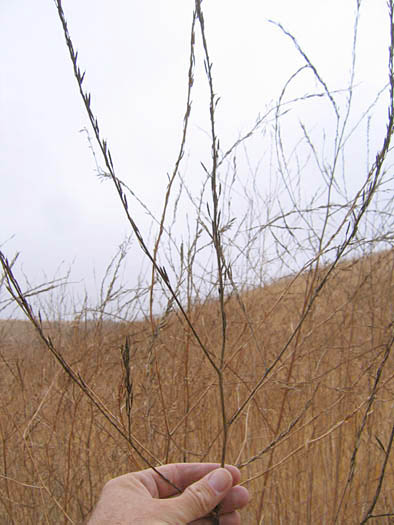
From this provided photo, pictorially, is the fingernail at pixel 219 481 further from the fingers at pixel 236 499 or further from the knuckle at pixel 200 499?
the fingers at pixel 236 499

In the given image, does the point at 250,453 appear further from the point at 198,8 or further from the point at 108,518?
the point at 198,8

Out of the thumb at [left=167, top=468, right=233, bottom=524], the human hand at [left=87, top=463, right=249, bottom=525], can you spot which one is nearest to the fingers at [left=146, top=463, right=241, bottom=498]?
the human hand at [left=87, top=463, right=249, bottom=525]

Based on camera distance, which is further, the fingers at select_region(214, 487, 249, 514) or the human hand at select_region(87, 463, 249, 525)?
the fingers at select_region(214, 487, 249, 514)

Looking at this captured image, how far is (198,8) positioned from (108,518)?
0.97 m

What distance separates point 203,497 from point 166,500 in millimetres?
85

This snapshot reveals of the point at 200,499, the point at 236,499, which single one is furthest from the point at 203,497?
the point at 236,499

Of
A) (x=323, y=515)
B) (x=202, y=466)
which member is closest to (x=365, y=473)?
(x=323, y=515)

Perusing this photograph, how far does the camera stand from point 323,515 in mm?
1539

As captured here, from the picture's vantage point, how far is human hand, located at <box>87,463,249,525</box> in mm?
792

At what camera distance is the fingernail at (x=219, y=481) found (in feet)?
2.61

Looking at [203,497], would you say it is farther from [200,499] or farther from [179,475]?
[179,475]

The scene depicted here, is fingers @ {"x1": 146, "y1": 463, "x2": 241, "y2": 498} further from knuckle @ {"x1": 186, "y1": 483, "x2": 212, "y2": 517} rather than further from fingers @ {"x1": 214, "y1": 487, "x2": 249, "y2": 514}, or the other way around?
knuckle @ {"x1": 186, "y1": 483, "x2": 212, "y2": 517}

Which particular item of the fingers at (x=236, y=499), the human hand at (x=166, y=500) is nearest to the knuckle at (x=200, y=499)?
the human hand at (x=166, y=500)

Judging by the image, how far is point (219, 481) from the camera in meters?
0.80
